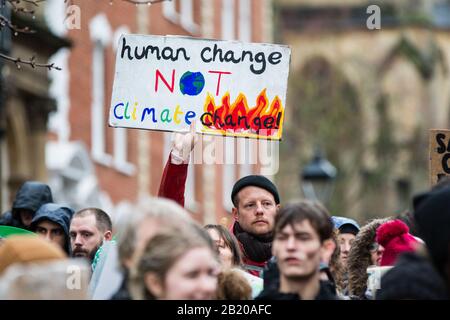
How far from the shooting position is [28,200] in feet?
39.9

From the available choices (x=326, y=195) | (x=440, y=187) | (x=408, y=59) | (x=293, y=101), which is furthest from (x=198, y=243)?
(x=408, y=59)

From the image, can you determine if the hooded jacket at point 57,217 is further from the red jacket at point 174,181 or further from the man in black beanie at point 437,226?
the man in black beanie at point 437,226

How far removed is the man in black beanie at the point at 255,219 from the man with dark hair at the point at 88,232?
2.79 feet

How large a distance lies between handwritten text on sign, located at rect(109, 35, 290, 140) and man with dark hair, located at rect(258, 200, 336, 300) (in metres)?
3.02

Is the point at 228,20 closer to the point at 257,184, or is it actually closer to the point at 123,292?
the point at 257,184

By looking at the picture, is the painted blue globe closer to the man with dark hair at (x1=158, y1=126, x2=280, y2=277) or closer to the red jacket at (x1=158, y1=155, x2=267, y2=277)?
the man with dark hair at (x1=158, y1=126, x2=280, y2=277)

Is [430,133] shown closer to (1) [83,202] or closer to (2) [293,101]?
(1) [83,202]

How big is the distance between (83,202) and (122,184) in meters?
4.29

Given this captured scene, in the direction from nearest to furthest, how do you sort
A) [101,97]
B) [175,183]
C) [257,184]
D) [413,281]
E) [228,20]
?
[413,281]
[175,183]
[257,184]
[101,97]
[228,20]

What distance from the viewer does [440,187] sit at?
7715 mm

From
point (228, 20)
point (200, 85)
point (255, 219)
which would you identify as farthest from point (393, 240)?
point (228, 20)

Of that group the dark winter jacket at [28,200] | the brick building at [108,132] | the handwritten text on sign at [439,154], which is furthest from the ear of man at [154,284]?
the brick building at [108,132]

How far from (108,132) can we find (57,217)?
21.5 metres

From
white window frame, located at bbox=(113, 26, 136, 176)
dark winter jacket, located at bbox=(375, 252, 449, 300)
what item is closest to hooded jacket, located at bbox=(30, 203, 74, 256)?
dark winter jacket, located at bbox=(375, 252, 449, 300)
